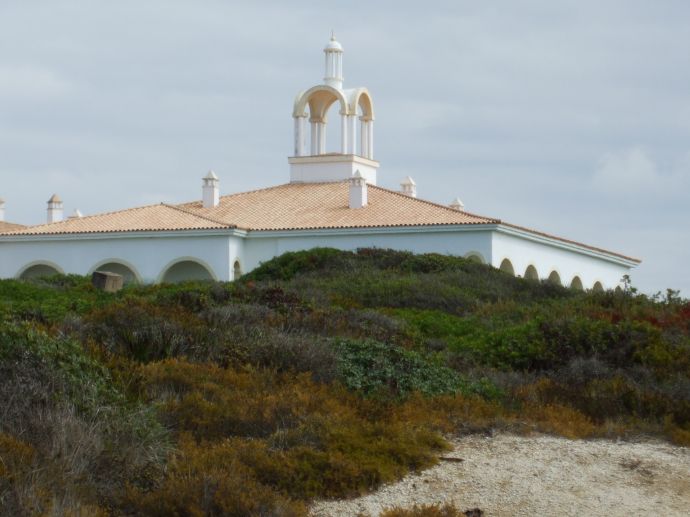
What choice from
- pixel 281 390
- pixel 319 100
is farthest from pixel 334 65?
pixel 281 390

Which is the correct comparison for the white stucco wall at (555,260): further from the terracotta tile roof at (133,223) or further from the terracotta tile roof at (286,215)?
the terracotta tile roof at (133,223)

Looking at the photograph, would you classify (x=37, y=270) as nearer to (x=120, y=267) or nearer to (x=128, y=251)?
(x=120, y=267)

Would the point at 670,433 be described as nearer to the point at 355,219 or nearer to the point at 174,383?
the point at 174,383

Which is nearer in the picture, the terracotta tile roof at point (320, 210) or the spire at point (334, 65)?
the terracotta tile roof at point (320, 210)

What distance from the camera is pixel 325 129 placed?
148 feet

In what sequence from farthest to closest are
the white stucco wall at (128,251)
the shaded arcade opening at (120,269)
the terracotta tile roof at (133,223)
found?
the shaded arcade opening at (120,269), the terracotta tile roof at (133,223), the white stucco wall at (128,251)

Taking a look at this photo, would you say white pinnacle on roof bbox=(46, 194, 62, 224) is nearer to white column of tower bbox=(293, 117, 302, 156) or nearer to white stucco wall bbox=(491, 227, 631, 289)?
white column of tower bbox=(293, 117, 302, 156)

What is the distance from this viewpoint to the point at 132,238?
3994 cm

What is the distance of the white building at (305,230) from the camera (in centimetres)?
3756

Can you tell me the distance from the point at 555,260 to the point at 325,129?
9229mm

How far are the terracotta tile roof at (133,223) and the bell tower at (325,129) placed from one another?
198 inches

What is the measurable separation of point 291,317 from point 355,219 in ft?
72.0

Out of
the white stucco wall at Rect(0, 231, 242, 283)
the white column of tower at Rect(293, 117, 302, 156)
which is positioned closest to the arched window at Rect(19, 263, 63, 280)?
the white stucco wall at Rect(0, 231, 242, 283)

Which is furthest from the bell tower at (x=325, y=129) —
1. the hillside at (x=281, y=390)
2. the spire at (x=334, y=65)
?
the hillside at (x=281, y=390)
